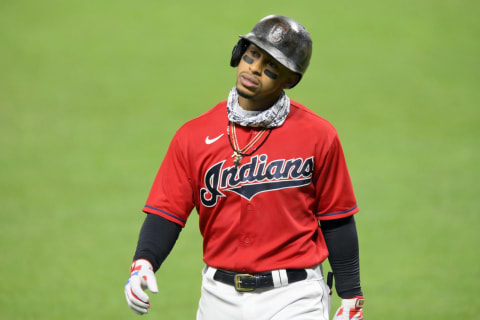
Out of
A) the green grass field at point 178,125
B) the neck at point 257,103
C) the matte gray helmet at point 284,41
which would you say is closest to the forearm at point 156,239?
the neck at point 257,103

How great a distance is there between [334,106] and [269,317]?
8067 millimetres

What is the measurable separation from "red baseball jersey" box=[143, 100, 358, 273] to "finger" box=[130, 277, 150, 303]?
37 centimetres

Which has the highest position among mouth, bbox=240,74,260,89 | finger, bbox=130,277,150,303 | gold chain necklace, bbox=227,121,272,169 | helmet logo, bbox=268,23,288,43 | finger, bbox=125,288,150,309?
helmet logo, bbox=268,23,288,43

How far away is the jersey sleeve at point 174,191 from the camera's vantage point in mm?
3512

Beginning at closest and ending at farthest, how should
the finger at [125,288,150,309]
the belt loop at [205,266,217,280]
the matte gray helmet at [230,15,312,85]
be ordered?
the finger at [125,288,150,309] < the matte gray helmet at [230,15,312,85] < the belt loop at [205,266,217,280]

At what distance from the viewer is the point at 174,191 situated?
11.6ft

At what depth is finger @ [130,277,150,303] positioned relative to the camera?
127 inches

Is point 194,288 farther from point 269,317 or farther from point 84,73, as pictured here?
point 84,73

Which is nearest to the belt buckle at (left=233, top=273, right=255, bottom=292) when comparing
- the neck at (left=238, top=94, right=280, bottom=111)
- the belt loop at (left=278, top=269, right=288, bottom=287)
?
the belt loop at (left=278, top=269, right=288, bottom=287)

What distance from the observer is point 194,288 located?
682 cm

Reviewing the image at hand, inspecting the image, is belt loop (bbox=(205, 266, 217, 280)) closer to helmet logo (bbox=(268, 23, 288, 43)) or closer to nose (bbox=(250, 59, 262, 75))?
nose (bbox=(250, 59, 262, 75))

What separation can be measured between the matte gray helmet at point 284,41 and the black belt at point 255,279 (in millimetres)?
911

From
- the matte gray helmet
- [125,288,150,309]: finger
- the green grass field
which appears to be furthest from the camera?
the green grass field

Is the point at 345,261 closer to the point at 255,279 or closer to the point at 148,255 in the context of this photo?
the point at 255,279
